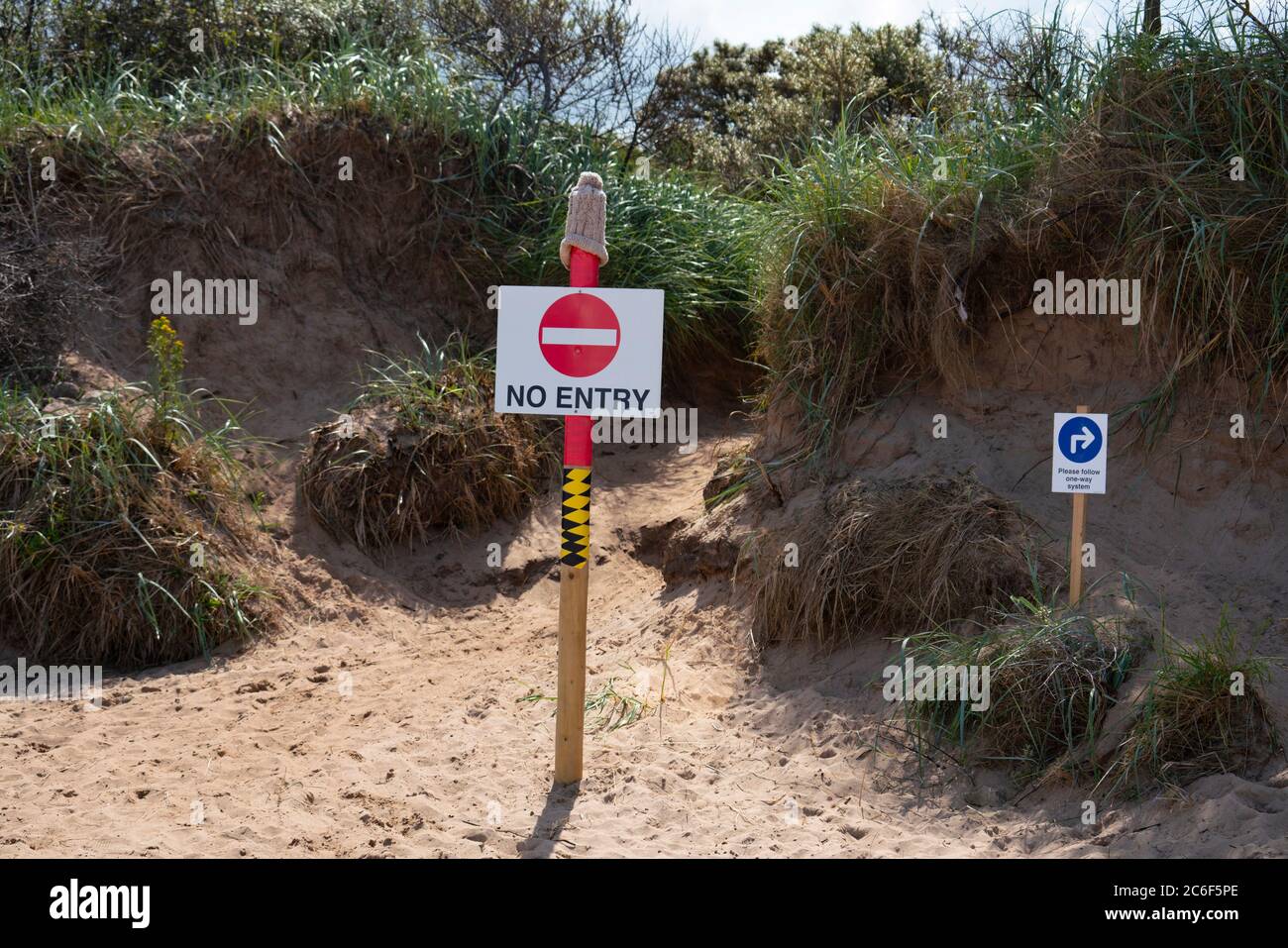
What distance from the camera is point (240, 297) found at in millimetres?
8586

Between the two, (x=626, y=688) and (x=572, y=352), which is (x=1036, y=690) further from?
(x=572, y=352)

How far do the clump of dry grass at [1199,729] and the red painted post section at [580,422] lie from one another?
7.41 feet

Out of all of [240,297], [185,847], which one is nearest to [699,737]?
[185,847]

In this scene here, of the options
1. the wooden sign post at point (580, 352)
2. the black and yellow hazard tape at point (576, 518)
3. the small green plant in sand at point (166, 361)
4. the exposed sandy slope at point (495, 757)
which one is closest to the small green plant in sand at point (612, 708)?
the exposed sandy slope at point (495, 757)

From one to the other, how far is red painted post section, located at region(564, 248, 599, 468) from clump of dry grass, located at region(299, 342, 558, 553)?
3.16 m

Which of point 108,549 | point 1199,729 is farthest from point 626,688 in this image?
point 108,549

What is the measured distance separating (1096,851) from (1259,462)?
2565mm

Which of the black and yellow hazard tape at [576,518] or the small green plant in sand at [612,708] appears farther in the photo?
the small green plant in sand at [612,708]

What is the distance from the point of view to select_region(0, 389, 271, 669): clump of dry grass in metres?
6.20

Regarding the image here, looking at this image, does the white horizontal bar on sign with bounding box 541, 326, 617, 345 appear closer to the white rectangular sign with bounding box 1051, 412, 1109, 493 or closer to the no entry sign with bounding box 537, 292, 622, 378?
the no entry sign with bounding box 537, 292, 622, 378

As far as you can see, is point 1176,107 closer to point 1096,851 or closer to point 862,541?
point 862,541

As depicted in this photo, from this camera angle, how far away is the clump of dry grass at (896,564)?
526cm

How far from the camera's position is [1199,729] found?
4.12m

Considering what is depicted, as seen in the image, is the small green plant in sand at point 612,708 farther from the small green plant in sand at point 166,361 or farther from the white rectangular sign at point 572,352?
the small green plant in sand at point 166,361
